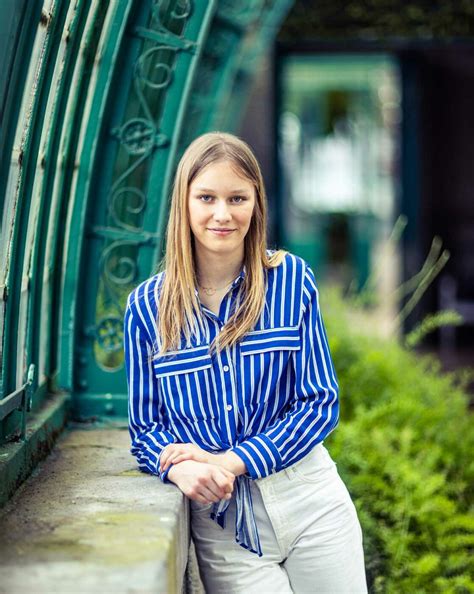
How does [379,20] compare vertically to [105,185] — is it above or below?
above

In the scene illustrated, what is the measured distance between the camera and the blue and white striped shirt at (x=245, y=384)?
2.87 metres

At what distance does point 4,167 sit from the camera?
276 cm

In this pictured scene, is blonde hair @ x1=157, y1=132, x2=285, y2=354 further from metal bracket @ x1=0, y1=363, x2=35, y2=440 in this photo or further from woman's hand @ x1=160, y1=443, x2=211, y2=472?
metal bracket @ x1=0, y1=363, x2=35, y2=440

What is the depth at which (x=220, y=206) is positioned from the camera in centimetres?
286

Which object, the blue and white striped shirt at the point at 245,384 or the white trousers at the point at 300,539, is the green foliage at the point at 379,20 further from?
the white trousers at the point at 300,539

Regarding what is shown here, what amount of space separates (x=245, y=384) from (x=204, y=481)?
0.28 metres

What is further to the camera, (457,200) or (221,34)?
(457,200)

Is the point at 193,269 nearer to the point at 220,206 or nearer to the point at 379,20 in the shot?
the point at 220,206

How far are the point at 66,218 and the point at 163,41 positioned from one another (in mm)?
815

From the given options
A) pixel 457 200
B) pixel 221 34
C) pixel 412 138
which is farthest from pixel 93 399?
pixel 457 200

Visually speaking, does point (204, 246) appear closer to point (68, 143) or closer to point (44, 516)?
point (44, 516)

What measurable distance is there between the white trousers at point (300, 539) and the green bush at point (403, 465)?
1511 millimetres

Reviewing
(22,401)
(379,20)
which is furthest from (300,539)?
(379,20)

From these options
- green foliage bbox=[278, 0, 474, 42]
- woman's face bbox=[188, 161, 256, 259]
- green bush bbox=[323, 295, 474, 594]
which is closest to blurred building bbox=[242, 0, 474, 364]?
green foliage bbox=[278, 0, 474, 42]
